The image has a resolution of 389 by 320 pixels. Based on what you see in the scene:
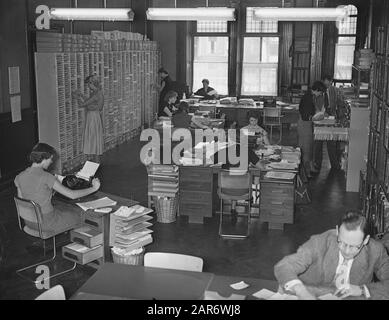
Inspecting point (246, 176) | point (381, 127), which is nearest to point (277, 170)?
point (246, 176)

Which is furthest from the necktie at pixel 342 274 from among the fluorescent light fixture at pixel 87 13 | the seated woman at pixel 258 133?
the fluorescent light fixture at pixel 87 13

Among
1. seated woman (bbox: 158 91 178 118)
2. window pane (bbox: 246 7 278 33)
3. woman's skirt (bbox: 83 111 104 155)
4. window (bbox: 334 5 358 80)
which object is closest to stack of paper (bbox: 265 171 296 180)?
woman's skirt (bbox: 83 111 104 155)

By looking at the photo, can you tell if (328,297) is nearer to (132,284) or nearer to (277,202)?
(132,284)

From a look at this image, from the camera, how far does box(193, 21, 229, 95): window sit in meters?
16.9

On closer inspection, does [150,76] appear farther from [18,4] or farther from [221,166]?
[221,166]

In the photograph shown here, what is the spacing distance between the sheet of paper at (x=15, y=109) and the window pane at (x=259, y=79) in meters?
8.86

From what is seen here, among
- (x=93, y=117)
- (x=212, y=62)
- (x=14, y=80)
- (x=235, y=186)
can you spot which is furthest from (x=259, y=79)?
(x=235, y=186)

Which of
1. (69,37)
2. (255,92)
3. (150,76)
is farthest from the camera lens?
(255,92)

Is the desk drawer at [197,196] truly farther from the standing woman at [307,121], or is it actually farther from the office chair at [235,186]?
the standing woman at [307,121]

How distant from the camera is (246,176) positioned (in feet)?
23.7

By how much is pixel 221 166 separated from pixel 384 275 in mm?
3840

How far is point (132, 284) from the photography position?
3881 mm

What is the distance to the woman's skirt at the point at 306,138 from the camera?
10.2m

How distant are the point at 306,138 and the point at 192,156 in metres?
3.11
